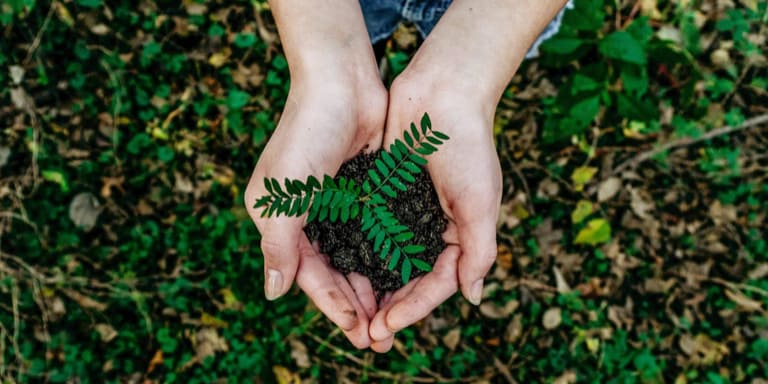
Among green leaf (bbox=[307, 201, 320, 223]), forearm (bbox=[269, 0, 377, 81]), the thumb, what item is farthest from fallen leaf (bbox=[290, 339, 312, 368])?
green leaf (bbox=[307, 201, 320, 223])

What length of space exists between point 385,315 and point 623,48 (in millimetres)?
2174

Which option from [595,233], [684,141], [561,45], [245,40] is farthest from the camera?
[245,40]

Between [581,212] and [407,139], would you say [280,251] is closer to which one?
[407,139]

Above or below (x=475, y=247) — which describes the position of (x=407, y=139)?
above

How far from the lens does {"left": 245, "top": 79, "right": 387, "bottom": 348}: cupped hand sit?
240 cm

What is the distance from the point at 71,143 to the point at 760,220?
4682 millimetres

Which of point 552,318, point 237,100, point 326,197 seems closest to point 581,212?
point 552,318

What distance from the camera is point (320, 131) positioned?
248cm

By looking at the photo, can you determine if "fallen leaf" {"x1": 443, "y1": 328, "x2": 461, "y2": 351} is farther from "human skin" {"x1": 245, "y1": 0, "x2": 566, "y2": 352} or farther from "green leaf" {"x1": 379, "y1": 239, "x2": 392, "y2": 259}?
"green leaf" {"x1": 379, "y1": 239, "x2": 392, "y2": 259}

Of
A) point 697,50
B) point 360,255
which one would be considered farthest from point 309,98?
point 697,50

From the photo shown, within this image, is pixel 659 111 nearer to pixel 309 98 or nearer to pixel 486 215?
pixel 486 215

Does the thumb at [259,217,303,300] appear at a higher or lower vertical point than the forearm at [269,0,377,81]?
lower

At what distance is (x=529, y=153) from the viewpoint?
160 inches

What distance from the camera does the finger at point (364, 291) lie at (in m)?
2.68
